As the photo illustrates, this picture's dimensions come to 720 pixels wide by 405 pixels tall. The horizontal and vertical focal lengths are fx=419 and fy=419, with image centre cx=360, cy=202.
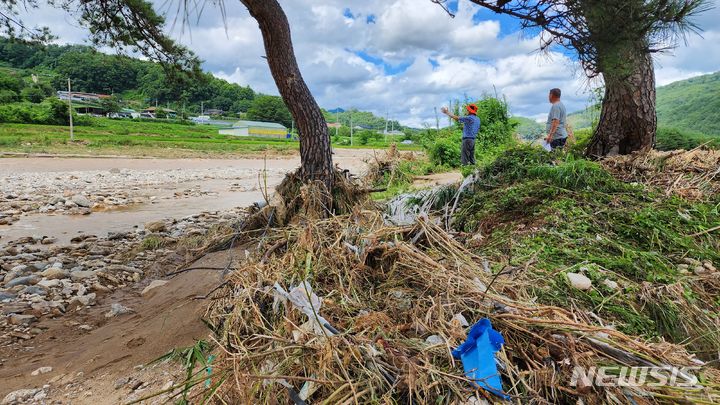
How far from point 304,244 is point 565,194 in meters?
2.59

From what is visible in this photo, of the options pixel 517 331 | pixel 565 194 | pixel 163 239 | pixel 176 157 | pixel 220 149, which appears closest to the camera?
pixel 517 331

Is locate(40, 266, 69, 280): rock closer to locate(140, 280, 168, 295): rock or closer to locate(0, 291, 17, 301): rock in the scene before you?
locate(0, 291, 17, 301): rock

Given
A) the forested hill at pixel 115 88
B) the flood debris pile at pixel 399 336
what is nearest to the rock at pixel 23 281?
the flood debris pile at pixel 399 336

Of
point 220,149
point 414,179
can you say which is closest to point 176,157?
point 220,149

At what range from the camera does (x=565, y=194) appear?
390 cm

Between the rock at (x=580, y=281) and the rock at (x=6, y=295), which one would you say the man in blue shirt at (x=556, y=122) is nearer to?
the rock at (x=580, y=281)

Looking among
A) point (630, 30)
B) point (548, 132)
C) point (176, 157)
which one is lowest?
point (176, 157)

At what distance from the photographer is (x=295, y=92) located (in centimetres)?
520

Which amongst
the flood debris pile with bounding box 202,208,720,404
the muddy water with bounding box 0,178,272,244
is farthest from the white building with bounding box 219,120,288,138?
the flood debris pile with bounding box 202,208,720,404

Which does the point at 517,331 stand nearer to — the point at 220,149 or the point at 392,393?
the point at 392,393

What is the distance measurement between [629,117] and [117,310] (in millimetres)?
6421

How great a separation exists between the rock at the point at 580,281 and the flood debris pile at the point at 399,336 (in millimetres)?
233

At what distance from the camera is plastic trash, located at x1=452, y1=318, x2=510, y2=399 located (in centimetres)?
156

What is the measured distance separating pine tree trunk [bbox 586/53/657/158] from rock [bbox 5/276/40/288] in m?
7.06
